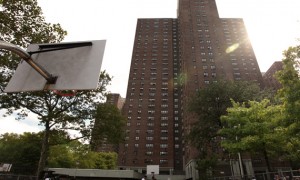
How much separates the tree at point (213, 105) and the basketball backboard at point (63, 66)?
107 ft

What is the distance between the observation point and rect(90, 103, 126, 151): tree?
72.4 feet

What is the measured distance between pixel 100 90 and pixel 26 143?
38.3 meters

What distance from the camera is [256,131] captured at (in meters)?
21.1

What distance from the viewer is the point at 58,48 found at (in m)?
4.25

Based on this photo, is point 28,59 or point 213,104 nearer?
point 28,59

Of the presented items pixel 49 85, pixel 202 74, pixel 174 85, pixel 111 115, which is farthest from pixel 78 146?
pixel 174 85

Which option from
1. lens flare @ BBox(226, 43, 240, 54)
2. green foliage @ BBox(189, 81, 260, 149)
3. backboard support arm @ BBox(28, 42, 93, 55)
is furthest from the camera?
lens flare @ BBox(226, 43, 240, 54)

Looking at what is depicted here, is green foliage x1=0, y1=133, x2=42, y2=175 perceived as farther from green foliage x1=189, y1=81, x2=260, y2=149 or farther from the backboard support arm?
the backboard support arm

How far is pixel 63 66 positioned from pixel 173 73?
291 ft

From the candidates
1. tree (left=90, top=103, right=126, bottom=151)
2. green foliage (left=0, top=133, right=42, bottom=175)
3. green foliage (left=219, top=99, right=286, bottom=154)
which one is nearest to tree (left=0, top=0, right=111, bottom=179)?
tree (left=90, top=103, right=126, bottom=151)

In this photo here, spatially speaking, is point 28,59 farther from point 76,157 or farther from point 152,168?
point 152,168

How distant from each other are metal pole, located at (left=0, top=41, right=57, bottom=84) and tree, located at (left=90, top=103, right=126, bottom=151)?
18.6m

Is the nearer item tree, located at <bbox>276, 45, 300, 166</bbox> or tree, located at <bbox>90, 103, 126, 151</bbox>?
tree, located at <bbox>276, 45, 300, 166</bbox>

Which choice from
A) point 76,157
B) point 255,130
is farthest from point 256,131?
point 76,157
